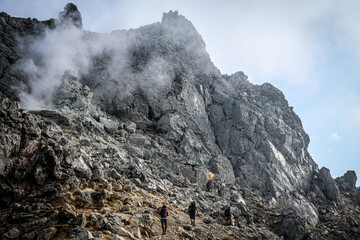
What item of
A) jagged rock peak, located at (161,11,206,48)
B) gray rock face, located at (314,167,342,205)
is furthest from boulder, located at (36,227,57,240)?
jagged rock peak, located at (161,11,206,48)

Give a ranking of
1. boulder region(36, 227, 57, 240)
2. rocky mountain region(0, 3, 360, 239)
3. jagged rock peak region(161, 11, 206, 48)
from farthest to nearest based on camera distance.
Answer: jagged rock peak region(161, 11, 206, 48) → rocky mountain region(0, 3, 360, 239) → boulder region(36, 227, 57, 240)

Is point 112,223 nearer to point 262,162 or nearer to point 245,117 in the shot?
point 262,162

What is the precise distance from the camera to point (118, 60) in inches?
2100

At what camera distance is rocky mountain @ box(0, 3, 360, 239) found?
11125 millimetres

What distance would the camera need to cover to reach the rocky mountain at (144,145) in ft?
36.5

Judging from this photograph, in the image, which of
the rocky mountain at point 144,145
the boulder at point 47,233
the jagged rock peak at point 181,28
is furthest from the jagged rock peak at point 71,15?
the boulder at point 47,233

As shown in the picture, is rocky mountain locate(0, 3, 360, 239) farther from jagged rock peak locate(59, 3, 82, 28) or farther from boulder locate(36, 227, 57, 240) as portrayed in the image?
jagged rock peak locate(59, 3, 82, 28)

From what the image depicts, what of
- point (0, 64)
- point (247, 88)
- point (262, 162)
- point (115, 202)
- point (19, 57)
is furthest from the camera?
point (247, 88)

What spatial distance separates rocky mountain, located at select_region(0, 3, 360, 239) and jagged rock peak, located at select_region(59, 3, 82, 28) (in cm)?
26

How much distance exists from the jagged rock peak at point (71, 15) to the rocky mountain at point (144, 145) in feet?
0.87

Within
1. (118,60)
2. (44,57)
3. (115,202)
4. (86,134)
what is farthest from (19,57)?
(115,202)

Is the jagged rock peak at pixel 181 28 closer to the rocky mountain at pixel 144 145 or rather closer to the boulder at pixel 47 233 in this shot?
the rocky mountain at pixel 144 145

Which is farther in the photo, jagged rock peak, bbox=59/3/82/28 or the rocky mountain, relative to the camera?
jagged rock peak, bbox=59/3/82/28

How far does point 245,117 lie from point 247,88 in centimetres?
1888
